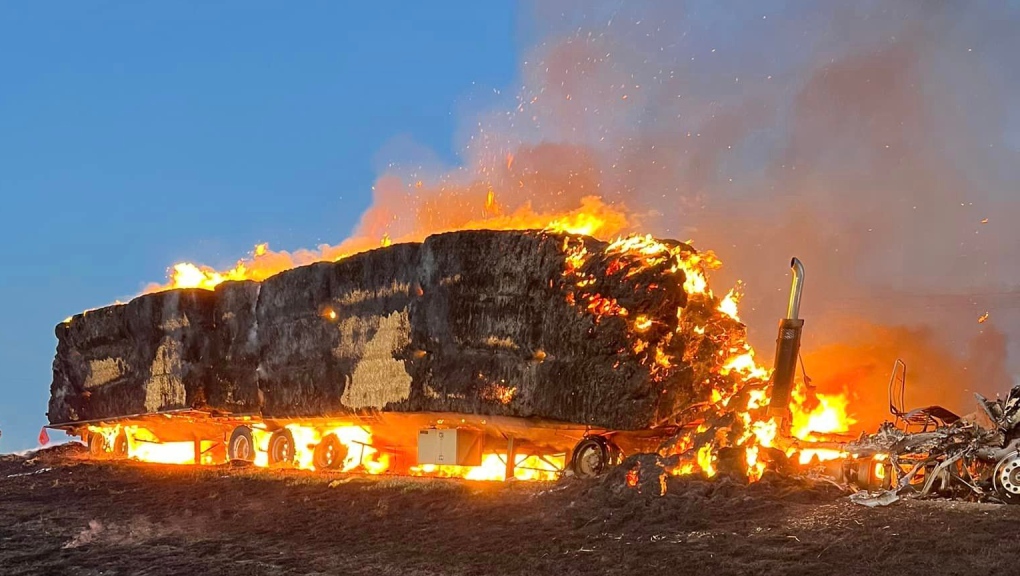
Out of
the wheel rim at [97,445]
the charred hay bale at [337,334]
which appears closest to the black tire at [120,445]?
the wheel rim at [97,445]

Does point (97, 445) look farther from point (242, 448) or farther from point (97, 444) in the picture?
point (242, 448)

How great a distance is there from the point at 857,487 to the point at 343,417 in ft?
42.0

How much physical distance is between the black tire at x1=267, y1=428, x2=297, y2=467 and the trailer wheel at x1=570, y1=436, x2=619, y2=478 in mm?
10440

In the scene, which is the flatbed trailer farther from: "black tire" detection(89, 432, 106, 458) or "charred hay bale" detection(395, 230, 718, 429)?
"black tire" detection(89, 432, 106, 458)

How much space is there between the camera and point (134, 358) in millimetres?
30672

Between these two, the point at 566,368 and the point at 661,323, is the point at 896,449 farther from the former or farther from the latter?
the point at 566,368

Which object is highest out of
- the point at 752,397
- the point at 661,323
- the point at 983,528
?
the point at 661,323

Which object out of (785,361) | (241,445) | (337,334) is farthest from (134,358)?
(785,361)

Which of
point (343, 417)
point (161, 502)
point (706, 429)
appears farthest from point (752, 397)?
point (161, 502)

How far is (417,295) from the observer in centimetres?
2028

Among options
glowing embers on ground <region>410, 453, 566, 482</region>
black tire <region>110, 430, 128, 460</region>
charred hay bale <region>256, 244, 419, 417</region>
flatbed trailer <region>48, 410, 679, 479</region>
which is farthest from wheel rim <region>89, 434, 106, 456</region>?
glowing embers on ground <region>410, 453, 566, 482</region>

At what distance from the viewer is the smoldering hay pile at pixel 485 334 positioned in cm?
1662

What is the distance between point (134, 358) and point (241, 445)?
7.10 metres

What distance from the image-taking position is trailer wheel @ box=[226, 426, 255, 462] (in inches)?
1009
